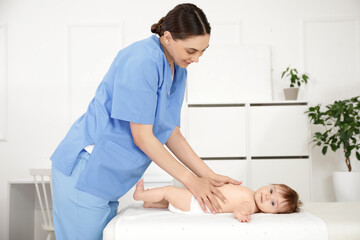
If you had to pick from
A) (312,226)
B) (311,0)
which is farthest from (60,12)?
(312,226)

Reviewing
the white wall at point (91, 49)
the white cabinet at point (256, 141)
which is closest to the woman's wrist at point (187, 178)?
the white cabinet at point (256, 141)

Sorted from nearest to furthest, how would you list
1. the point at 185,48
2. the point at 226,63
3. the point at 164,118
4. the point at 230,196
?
the point at 185,48 → the point at 164,118 → the point at 230,196 → the point at 226,63

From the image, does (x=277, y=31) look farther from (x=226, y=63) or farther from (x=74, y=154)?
(x=74, y=154)

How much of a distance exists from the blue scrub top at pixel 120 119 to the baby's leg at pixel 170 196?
0.84ft

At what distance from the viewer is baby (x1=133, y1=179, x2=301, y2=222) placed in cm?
140

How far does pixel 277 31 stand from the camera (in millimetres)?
3562

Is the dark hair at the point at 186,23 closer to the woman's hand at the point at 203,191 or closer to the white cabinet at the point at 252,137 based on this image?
the woman's hand at the point at 203,191

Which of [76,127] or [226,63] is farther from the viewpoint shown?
[226,63]

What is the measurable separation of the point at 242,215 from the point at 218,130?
191 cm

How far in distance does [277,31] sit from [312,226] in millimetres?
2707

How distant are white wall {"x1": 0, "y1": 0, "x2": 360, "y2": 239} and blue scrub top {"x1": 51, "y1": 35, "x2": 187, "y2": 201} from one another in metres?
2.49

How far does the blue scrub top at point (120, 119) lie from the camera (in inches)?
43.4

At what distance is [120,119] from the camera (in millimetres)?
1130

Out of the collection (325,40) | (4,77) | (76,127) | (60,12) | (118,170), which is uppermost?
(60,12)
